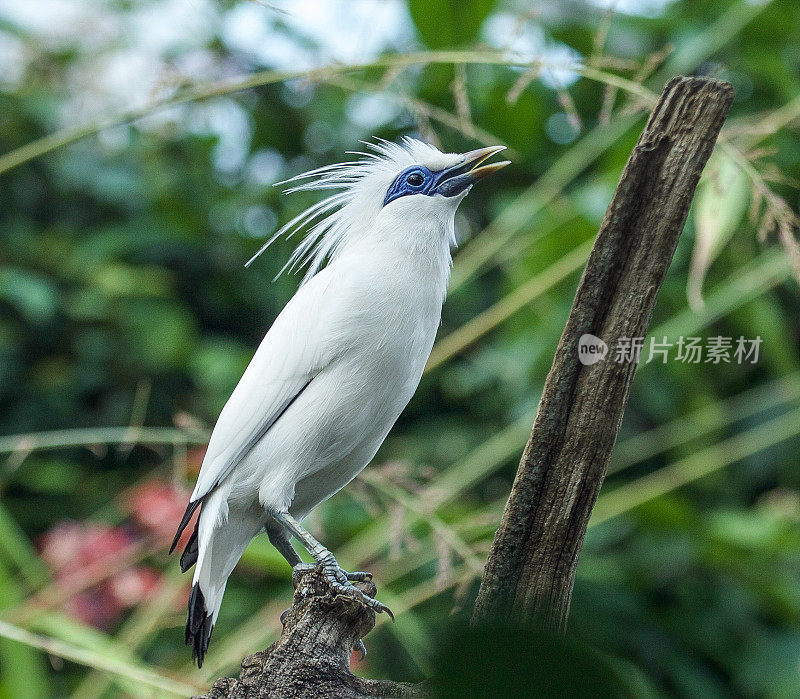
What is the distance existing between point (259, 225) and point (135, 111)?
1.17 meters

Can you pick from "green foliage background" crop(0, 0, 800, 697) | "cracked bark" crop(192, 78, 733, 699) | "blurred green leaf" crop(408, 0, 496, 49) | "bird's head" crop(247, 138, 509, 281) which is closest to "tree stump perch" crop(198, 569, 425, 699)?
"cracked bark" crop(192, 78, 733, 699)

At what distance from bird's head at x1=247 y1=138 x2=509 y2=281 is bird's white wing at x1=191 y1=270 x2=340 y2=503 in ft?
0.31

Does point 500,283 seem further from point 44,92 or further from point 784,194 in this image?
point 44,92

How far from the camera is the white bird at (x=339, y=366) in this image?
3.33 feet

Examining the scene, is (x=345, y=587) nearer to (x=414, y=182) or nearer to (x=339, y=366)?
(x=339, y=366)

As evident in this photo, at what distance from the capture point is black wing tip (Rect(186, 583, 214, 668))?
1127mm

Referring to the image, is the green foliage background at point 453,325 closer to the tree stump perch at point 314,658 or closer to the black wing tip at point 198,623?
the black wing tip at point 198,623

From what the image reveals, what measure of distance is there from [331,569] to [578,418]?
36 centimetres

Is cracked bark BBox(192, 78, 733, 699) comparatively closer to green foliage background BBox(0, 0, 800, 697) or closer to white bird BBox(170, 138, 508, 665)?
white bird BBox(170, 138, 508, 665)

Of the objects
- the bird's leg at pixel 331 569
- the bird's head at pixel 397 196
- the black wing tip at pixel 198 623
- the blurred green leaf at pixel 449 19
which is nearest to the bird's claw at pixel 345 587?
the bird's leg at pixel 331 569

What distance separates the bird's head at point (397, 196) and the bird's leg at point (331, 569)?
1.19 feet

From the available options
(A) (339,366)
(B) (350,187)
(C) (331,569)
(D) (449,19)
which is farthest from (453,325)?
(C) (331,569)

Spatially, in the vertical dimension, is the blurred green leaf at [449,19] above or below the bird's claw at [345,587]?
above

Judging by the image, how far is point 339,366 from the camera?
1043mm
